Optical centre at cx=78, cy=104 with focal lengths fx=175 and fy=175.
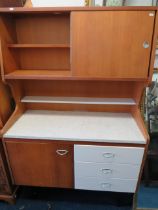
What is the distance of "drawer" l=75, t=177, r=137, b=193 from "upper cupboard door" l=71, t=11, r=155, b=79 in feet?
2.98

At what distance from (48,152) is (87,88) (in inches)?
28.5

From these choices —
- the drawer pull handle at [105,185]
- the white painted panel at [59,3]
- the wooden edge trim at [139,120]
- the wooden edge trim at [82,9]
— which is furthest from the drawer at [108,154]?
the white painted panel at [59,3]

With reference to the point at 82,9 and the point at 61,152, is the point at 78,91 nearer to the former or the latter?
the point at 61,152

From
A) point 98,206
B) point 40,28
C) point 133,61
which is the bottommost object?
point 98,206

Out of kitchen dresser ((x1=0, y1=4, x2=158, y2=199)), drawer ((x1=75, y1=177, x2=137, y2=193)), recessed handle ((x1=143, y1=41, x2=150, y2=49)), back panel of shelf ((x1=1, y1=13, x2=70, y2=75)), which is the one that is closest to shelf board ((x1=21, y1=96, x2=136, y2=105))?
kitchen dresser ((x1=0, y1=4, x2=158, y2=199))

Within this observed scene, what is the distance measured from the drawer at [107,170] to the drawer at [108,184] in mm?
48

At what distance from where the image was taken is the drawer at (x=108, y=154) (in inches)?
55.8

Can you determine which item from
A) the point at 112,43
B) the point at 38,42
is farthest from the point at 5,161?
the point at 112,43

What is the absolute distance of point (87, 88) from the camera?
5.81ft

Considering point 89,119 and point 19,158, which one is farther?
point 89,119

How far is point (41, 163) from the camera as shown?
1.56 meters

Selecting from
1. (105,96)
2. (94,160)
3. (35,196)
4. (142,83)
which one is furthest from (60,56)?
(35,196)

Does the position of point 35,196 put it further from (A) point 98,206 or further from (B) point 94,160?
(B) point 94,160

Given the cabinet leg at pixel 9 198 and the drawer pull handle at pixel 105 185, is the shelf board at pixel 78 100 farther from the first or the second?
the cabinet leg at pixel 9 198
